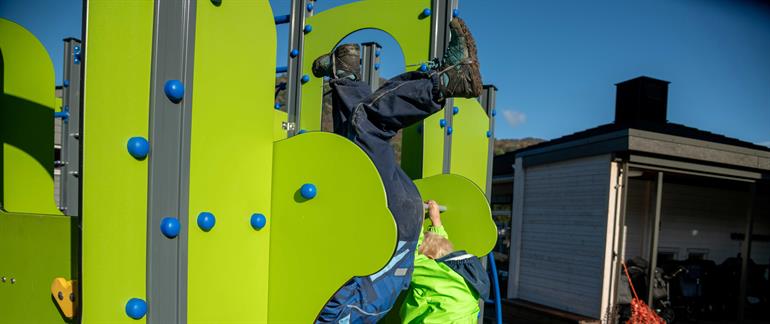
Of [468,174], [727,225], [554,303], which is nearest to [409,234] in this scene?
[468,174]

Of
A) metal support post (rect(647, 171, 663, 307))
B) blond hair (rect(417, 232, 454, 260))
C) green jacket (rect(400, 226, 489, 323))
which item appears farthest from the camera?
metal support post (rect(647, 171, 663, 307))

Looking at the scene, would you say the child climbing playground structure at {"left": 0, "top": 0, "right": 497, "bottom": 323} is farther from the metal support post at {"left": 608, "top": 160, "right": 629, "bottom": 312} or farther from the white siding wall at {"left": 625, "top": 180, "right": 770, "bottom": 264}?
the white siding wall at {"left": 625, "top": 180, "right": 770, "bottom": 264}

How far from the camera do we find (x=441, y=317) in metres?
2.42

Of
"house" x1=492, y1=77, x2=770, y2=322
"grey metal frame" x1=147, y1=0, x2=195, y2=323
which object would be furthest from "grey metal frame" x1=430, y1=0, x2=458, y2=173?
"house" x1=492, y1=77, x2=770, y2=322

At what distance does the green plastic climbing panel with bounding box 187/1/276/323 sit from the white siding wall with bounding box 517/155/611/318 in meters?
6.94

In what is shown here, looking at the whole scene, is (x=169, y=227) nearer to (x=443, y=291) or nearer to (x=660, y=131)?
(x=443, y=291)

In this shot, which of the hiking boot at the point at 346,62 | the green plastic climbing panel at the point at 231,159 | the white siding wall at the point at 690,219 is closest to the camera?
the green plastic climbing panel at the point at 231,159

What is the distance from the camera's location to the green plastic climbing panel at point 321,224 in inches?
61.4

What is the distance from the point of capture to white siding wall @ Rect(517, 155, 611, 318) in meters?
7.68

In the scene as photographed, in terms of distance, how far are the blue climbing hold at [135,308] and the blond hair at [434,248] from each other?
5.03 ft

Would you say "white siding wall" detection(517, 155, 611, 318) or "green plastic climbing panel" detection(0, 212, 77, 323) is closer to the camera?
"green plastic climbing panel" detection(0, 212, 77, 323)

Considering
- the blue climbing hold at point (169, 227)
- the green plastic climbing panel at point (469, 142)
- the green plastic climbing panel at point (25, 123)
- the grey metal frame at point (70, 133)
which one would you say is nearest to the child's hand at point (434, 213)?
the green plastic climbing panel at point (469, 142)

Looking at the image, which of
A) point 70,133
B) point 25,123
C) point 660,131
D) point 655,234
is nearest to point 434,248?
point 25,123

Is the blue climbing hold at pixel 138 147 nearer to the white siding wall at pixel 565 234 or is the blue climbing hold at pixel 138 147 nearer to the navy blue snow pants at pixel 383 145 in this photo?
the navy blue snow pants at pixel 383 145
